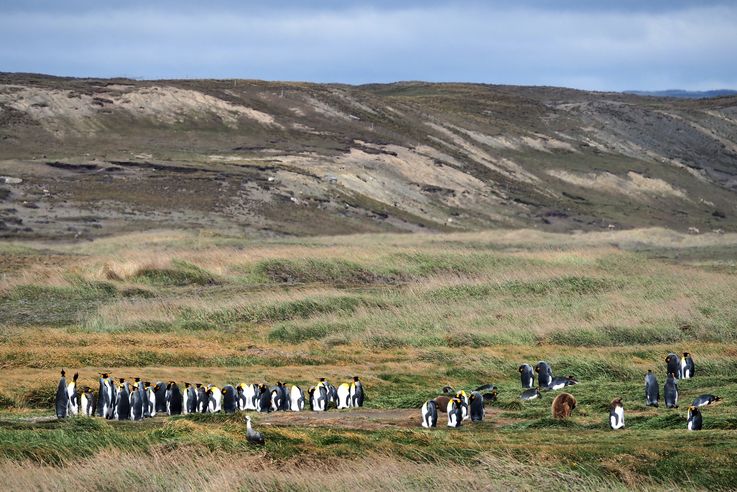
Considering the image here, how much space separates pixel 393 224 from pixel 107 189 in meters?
20.2

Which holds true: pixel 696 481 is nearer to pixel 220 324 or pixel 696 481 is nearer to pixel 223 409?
pixel 223 409

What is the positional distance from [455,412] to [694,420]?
14.3ft

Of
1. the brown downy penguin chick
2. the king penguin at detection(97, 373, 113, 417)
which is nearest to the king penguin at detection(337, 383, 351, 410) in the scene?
the king penguin at detection(97, 373, 113, 417)

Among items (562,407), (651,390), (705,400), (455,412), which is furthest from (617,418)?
(651,390)

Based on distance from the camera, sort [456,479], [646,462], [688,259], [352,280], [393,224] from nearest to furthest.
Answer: [456,479]
[646,462]
[352,280]
[688,259]
[393,224]

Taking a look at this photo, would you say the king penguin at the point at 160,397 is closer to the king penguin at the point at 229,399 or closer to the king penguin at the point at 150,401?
the king penguin at the point at 150,401

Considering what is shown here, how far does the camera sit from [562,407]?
20766mm

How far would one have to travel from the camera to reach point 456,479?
1430 cm

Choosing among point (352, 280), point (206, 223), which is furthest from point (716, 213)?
point (352, 280)

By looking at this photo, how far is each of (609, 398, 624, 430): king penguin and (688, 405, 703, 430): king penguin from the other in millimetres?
1260

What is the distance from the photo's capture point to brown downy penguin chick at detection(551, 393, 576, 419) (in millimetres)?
20656

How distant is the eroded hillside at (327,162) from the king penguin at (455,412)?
44112 millimetres

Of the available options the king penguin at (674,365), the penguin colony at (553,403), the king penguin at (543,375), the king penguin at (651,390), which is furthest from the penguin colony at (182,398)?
the king penguin at (674,365)

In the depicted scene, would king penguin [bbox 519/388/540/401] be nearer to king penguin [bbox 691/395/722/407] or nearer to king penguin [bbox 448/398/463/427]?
king penguin [bbox 448/398/463/427]
